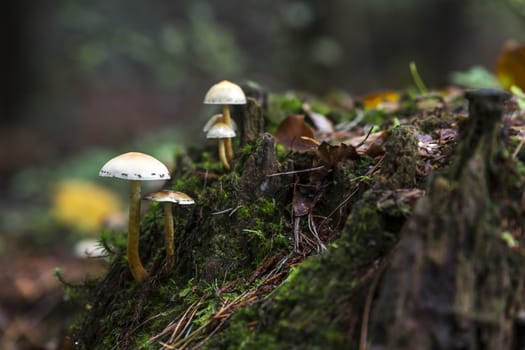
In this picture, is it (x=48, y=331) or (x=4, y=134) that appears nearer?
(x=48, y=331)

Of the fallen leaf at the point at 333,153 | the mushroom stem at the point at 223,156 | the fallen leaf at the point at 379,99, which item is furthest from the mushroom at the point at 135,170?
the fallen leaf at the point at 379,99

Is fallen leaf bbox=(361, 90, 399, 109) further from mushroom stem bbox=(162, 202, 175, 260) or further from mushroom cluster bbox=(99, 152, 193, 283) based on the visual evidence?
mushroom cluster bbox=(99, 152, 193, 283)

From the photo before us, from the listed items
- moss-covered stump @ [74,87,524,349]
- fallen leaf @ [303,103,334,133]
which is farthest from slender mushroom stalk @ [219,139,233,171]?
fallen leaf @ [303,103,334,133]

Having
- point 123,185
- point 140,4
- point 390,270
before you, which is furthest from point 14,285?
point 140,4

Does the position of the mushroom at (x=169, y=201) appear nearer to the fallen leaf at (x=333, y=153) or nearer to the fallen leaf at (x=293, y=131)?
the fallen leaf at (x=333, y=153)

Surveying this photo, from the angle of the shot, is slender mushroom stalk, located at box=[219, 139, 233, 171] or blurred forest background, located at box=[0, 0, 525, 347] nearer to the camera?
slender mushroom stalk, located at box=[219, 139, 233, 171]

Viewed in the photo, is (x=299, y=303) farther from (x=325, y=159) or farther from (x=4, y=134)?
(x=4, y=134)
